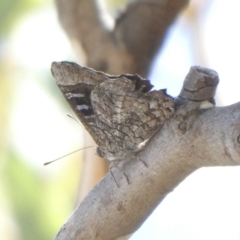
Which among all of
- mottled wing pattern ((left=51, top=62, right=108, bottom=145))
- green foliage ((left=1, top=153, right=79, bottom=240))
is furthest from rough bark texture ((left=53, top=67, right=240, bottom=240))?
green foliage ((left=1, top=153, right=79, bottom=240))

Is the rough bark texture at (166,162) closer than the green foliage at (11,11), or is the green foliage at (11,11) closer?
the rough bark texture at (166,162)

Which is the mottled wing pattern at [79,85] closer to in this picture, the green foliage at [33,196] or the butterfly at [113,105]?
the butterfly at [113,105]

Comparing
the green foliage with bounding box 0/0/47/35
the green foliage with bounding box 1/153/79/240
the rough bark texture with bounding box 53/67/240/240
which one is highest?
the green foliage with bounding box 0/0/47/35

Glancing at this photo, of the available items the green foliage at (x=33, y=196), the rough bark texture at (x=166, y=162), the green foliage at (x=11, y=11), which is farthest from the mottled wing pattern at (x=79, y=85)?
the green foliage at (x=11, y=11)

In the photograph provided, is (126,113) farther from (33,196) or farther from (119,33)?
(33,196)

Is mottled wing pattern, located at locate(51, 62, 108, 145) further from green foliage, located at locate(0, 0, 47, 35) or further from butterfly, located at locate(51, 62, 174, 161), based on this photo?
green foliage, located at locate(0, 0, 47, 35)

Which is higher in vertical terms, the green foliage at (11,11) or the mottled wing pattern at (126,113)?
the green foliage at (11,11)

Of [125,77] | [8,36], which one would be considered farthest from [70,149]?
[125,77]
